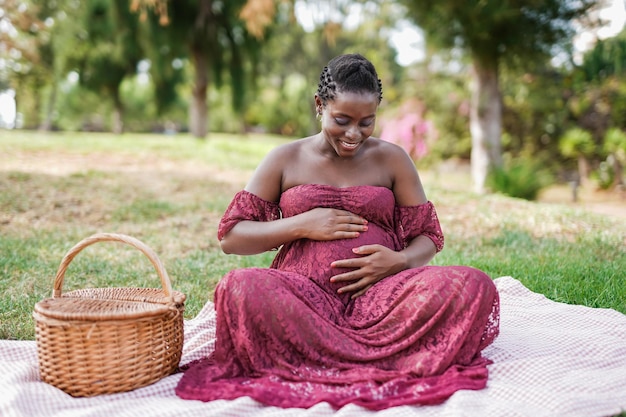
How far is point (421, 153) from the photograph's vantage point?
13008 mm

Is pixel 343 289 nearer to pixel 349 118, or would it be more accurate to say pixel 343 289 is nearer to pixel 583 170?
pixel 349 118

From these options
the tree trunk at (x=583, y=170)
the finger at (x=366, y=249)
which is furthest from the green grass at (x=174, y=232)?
the tree trunk at (x=583, y=170)

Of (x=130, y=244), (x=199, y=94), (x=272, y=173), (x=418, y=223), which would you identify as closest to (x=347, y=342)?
(x=418, y=223)

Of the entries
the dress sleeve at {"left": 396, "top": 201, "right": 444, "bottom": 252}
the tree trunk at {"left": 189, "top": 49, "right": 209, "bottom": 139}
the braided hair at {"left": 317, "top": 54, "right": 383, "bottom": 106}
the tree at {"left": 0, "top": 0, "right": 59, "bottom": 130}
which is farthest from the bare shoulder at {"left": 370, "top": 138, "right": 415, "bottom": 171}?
the tree at {"left": 0, "top": 0, "right": 59, "bottom": 130}

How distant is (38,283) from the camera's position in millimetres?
4648

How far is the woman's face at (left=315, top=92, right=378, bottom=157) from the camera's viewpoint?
287 centimetres

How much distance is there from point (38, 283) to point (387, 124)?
9.51 meters

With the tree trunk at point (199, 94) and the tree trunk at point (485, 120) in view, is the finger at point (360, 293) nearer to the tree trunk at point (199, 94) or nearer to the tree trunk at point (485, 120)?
the tree trunk at point (485, 120)

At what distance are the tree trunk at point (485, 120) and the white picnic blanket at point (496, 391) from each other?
24.0ft

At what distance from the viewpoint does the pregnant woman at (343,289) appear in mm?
2631

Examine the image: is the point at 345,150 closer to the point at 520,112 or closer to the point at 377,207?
the point at 377,207

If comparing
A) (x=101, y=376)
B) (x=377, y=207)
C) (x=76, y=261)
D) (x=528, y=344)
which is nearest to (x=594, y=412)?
(x=528, y=344)

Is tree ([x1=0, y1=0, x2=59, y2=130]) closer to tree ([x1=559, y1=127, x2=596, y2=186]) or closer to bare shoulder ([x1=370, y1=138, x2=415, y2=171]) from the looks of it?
tree ([x1=559, y1=127, x2=596, y2=186])

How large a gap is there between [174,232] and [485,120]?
605 cm
